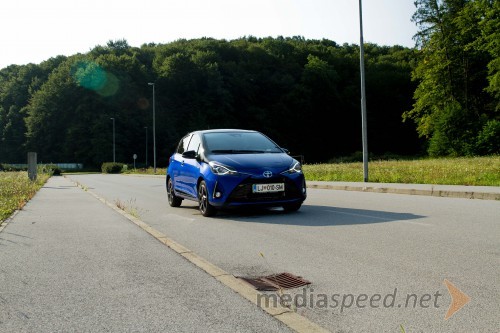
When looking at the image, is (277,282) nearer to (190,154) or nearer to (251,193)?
(251,193)

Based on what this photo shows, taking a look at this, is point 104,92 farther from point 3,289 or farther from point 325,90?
point 3,289

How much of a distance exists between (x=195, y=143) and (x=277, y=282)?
705cm

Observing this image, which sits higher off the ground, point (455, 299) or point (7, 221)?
point (455, 299)

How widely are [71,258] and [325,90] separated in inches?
3646

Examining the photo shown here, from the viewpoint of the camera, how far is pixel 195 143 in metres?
11.5

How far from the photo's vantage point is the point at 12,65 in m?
108

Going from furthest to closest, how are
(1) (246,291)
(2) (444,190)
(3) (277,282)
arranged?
1. (2) (444,190)
2. (3) (277,282)
3. (1) (246,291)

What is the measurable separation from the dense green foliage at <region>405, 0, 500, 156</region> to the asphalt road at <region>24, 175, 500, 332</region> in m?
44.8

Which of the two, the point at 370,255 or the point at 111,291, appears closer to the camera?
the point at 111,291

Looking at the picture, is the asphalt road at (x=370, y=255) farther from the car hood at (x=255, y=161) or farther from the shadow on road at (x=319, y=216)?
the car hood at (x=255, y=161)

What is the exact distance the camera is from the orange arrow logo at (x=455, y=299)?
3.81 metres

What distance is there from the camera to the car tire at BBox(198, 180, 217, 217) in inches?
397

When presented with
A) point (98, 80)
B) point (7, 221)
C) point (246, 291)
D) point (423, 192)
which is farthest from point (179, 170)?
point (98, 80)

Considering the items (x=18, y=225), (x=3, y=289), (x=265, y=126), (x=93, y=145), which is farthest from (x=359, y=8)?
(x=265, y=126)
